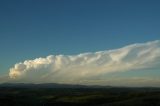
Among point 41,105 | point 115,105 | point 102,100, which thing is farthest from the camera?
point 102,100

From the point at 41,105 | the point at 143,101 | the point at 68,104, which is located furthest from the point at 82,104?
the point at 143,101

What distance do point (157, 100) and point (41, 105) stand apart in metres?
47.5

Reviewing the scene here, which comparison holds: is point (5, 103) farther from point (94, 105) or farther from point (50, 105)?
point (94, 105)

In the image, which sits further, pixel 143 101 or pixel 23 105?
pixel 23 105

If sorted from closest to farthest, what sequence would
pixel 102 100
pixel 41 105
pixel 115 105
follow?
pixel 115 105 → pixel 41 105 → pixel 102 100

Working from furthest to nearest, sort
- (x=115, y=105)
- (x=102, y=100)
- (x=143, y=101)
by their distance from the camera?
(x=102, y=100) < (x=143, y=101) < (x=115, y=105)

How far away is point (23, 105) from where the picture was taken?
13450 centimetres

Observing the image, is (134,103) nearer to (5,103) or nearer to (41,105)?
(41,105)

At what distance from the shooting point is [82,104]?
448 feet

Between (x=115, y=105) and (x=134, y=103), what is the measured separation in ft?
29.5

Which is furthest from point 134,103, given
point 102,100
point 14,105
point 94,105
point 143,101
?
point 14,105

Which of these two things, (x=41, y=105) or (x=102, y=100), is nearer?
(x=41, y=105)

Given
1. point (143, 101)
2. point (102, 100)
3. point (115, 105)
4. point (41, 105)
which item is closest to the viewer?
point (115, 105)

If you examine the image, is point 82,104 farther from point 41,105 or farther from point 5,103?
point 5,103
